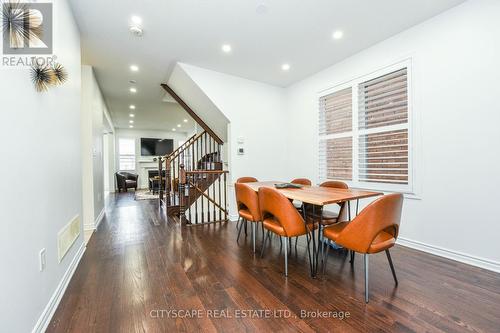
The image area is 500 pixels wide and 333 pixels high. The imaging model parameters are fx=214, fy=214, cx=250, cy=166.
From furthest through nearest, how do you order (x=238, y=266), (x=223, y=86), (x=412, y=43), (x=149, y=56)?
(x=223, y=86), (x=149, y=56), (x=412, y=43), (x=238, y=266)

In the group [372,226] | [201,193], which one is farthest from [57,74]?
[201,193]

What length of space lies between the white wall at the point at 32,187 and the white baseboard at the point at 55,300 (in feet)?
0.09

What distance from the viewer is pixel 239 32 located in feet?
9.52

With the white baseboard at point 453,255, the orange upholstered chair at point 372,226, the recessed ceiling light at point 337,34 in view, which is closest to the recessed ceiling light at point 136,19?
the recessed ceiling light at point 337,34

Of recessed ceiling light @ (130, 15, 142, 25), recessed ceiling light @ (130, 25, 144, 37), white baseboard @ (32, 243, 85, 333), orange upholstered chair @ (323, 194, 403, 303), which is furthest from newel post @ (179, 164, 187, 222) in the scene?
orange upholstered chair @ (323, 194, 403, 303)

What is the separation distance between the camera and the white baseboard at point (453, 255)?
2209 millimetres

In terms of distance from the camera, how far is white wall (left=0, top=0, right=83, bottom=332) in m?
1.12

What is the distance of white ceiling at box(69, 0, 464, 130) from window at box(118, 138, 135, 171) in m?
6.60

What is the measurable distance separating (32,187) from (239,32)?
2.77 meters

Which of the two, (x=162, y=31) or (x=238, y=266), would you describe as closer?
(x=238, y=266)

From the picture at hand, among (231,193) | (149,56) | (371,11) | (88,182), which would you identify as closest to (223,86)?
(149,56)

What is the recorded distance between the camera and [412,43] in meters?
2.81

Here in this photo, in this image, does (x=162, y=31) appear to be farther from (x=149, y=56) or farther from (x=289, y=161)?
(x=289, y=161)

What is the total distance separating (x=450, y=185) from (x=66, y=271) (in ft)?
13.7
